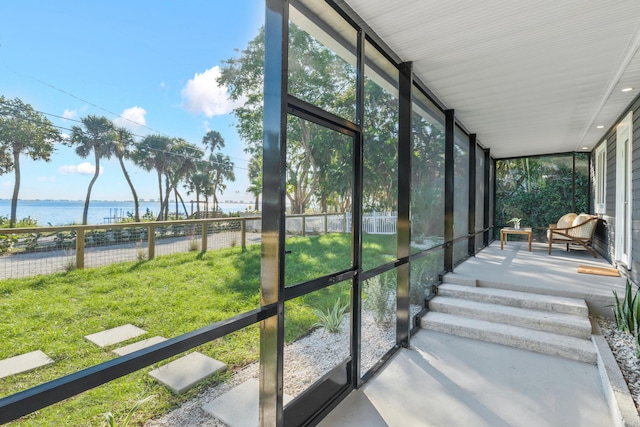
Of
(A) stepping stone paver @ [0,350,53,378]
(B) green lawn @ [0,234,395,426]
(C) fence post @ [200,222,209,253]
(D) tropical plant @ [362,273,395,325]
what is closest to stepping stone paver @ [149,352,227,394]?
(B) green lawn @ [0,234,395,426]

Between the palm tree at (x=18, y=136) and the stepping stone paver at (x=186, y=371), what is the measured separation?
1111mm

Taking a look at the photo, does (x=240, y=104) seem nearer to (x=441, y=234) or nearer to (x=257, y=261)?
(x=257, y=261)

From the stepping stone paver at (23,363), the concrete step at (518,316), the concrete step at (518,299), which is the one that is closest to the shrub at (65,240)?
the stepping stone paver at (23,363)

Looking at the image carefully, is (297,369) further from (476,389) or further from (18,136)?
(18,136)

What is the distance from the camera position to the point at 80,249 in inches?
57.9

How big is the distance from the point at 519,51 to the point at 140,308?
3.44m

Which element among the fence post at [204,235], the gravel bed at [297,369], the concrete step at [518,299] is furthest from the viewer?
the concrete step at [518,299]

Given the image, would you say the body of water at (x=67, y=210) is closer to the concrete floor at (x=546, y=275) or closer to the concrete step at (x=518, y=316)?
the concrete step at (x=518, y=316)

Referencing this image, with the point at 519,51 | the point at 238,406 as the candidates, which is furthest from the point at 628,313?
the point at 238,406

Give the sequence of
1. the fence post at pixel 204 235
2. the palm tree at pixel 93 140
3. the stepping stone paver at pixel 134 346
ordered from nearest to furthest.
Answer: the palm tree at pixel 93 140 → the stepping stone paver at pixel 134 346 → the fence post at pixel 204 235

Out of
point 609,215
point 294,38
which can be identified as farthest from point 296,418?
point 609,215

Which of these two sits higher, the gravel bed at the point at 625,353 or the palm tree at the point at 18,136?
the palm tree at the point at 18,136

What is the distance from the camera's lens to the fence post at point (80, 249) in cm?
143

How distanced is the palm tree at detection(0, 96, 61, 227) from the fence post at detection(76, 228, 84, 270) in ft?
0.90
